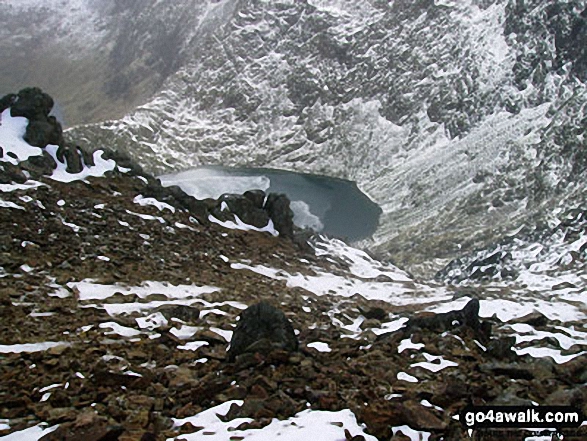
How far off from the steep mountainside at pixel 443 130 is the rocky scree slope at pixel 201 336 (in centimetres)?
5376

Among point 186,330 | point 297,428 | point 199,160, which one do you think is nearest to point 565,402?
point 297,428

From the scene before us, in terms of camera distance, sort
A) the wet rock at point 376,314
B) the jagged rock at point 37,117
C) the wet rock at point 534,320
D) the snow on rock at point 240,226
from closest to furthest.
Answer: the wet rock at point 534,320 < the wet rock at point 376,314 < the jagged rock at point 37,117 < the snow on rock at point 240,226

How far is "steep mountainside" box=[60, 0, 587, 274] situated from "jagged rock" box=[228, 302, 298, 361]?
204 feet

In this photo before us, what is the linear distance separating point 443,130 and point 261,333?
150 metres

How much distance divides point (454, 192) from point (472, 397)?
390ft

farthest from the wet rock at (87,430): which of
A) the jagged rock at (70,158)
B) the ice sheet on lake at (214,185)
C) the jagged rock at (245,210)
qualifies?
the ice sheet on lake at (214,185)

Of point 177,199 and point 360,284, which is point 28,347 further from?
point 360,284

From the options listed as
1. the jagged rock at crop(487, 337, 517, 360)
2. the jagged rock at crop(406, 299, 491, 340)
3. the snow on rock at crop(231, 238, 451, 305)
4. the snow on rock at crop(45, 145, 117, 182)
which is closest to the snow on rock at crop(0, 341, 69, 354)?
the jagged rock at crop(406, 299, 491, 340)

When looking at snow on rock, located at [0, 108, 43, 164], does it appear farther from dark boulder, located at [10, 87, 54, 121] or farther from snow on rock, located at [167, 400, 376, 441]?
snow on rock, located at [167, 400, 376, 441]

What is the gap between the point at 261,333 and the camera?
1186cm

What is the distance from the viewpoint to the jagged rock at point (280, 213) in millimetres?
29391

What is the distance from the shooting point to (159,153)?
625 feet

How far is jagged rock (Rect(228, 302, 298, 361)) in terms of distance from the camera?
11.4 metres

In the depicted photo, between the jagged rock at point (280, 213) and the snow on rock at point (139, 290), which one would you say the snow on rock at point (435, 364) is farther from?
the jagged rock at point (280, 213)
